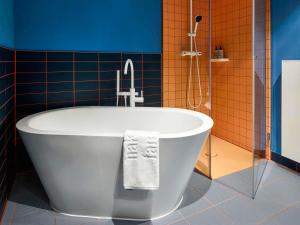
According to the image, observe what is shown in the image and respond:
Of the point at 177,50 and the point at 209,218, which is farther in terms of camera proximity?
the point at 177,50

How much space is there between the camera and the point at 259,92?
238cm

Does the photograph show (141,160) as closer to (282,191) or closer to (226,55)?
(282,191)

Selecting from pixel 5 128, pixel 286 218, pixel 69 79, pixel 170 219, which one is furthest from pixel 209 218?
pixel 69 79

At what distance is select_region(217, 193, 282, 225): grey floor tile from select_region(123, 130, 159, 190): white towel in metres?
0.69

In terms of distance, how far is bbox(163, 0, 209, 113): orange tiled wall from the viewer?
295cm

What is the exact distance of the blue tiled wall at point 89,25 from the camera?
2406mm

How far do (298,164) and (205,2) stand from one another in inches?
76.0

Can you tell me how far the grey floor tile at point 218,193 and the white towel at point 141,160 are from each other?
73 cm

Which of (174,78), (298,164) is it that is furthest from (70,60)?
(298,164)

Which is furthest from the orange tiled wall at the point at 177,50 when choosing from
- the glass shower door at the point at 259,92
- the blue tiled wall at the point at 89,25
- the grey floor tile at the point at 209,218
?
the grey floor tile at the point at 209,218

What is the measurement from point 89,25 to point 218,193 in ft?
6.75

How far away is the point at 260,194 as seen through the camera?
6.86ft

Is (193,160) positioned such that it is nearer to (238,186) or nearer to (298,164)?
(238,186)

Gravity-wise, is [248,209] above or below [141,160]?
below
